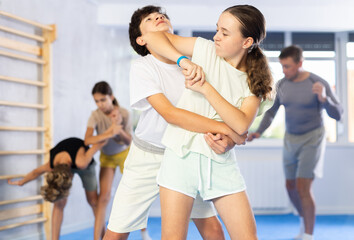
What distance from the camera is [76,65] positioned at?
4867 millimetres

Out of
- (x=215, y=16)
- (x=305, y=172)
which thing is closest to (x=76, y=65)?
(x=215, y=16)

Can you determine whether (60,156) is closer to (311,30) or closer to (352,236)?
(352,236)

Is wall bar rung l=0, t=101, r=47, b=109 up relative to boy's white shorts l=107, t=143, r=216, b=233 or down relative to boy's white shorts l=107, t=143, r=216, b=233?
up

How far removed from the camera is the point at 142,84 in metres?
1.77

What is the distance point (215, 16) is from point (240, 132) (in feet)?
13.9

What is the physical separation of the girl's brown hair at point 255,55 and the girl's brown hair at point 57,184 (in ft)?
6.83

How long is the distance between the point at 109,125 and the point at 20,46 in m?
1.02

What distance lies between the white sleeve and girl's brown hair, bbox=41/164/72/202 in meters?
1.72

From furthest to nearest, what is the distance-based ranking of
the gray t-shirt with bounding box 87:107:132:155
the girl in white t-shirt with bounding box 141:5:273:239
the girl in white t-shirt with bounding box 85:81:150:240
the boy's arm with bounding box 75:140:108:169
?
1. the gray t-shirt with bounding box 87:107:132:155
2. the girl in white t-shirt with bounding box 85:81:150:240
3. the boy's arm with bounding box 75:140:108:169
4. the girl in white t-shirt with bounding box 141:5:273:239

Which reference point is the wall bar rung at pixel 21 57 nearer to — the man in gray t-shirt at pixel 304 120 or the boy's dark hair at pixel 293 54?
the man in gray t-shirt at pixel 304 120

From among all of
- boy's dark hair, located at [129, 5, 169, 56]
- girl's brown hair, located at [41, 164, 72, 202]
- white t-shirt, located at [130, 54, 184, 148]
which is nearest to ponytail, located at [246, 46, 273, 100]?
white t-shirt, located at [130, 54, 184, 148]

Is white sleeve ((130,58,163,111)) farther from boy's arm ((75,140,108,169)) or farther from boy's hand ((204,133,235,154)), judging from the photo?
boy's arm ((75,140,108,169))

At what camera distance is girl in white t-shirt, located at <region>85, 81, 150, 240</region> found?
3672 mm

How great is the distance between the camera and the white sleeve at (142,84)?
1.75m
